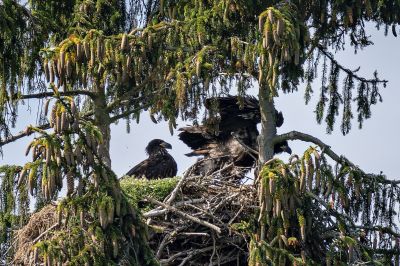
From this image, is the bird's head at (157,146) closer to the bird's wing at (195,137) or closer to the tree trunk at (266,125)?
the bird's wing at (195,137)

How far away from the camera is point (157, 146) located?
21.0 meters

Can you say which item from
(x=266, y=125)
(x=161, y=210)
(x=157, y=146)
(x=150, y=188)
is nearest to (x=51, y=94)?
(x=150, y=188)

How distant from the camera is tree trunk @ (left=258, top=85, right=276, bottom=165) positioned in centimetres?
1733

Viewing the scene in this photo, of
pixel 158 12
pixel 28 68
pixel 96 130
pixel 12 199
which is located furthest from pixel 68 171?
pixel 158 12

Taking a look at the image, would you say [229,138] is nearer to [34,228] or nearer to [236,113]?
[236,113]

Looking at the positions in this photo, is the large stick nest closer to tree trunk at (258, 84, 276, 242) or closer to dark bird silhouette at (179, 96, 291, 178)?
tree trunk at (258, 84, 276, 242)

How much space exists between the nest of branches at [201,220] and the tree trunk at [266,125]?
56 centimetres

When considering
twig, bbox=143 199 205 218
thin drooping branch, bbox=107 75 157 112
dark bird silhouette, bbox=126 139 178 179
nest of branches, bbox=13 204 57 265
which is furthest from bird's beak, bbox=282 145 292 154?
nest of branches, bbox=13 204 57 265

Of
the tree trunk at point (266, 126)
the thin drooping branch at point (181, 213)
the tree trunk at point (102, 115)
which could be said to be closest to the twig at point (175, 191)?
the thin drooping branch at point (181, 213)

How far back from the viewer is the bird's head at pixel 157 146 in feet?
68.6

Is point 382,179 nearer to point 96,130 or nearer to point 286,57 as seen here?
point 286,57

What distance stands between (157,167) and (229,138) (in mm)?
1634

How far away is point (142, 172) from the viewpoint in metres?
19.9

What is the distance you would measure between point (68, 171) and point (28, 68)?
3.87 metres
